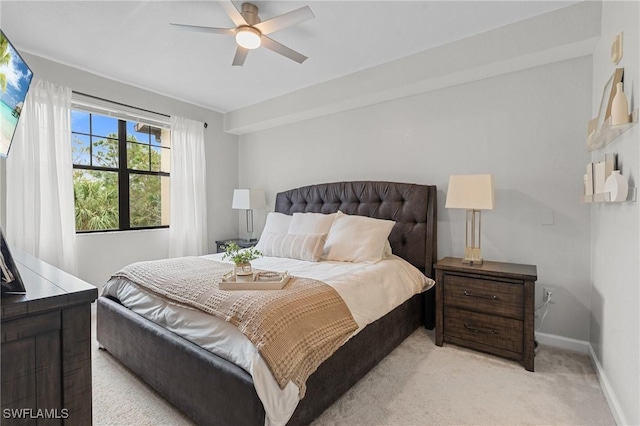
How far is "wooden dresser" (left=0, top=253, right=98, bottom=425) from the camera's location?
0.83 meters

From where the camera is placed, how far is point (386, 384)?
2.04 m

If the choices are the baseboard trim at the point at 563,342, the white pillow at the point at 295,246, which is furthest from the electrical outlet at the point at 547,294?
the white pillow at the point at 295,246

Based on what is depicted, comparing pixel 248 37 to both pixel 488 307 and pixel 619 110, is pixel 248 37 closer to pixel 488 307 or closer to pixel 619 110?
pixel 619 110

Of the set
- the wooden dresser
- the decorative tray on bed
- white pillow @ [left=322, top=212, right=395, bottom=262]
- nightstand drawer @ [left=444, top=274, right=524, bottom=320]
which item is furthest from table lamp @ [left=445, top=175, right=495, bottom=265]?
the wooden dresser

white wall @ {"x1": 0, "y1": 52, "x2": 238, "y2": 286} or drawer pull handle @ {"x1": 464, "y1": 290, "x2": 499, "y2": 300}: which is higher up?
white wall @ {"x1": 0, "y1": 52, "x2": 238, "y2": 286}

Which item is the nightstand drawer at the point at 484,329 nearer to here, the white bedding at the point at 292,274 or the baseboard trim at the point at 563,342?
the white bedding at the point at 292,274

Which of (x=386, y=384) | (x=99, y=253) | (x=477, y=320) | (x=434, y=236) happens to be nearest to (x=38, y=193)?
(x=99, y=253)

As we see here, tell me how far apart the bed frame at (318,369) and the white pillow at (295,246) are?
2.40 ft

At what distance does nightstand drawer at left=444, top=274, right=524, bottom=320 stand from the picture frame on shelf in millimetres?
1082

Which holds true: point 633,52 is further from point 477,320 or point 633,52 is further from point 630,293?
point 477,320

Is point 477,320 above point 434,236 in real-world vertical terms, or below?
below

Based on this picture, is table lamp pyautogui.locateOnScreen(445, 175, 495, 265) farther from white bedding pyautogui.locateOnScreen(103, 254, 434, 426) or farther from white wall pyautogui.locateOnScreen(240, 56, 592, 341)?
white bedding pyautogui.locateOnScreen(103, 254, 434, 426)

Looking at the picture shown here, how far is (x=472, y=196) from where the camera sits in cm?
253

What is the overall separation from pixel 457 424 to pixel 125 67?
13.6 ft
